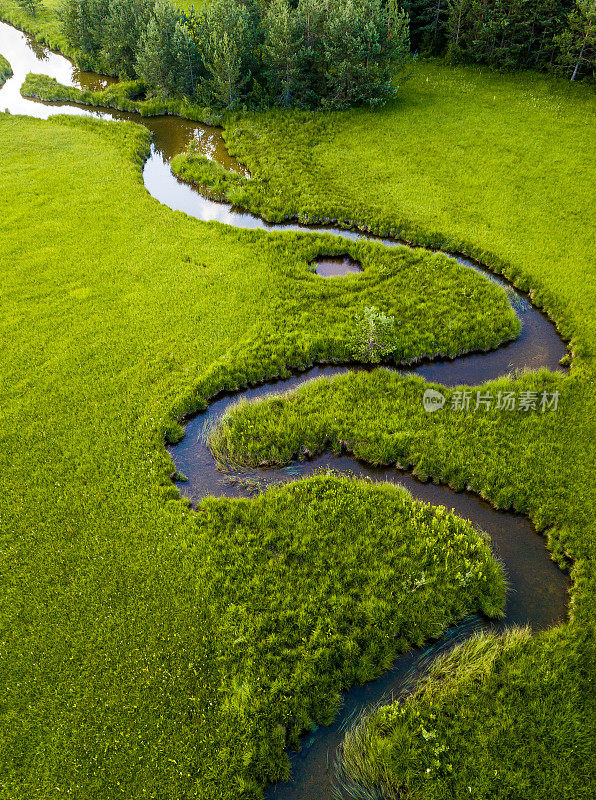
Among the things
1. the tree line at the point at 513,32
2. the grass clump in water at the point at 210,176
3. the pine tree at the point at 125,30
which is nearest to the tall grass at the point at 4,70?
the pine tree at the point at 125,30

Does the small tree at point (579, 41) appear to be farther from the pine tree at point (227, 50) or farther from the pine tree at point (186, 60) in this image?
the pine tree at point (186, 60)

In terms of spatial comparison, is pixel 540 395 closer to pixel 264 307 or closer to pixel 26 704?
pixel 264 307

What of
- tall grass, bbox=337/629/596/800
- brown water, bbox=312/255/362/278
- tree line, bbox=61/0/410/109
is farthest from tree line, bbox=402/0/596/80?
tall grass, bbox=337/629/596/800

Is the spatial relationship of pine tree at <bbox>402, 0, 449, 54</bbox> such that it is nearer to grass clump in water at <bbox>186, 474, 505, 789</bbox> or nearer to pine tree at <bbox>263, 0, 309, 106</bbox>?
pine tree at <bbox>263, 0, 309, 106</bbox>

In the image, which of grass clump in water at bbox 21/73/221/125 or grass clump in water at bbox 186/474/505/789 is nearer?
grass clump in water at bbox 186/474/505/789

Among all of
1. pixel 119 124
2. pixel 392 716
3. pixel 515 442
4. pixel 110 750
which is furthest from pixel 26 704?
pixel 119 124
